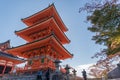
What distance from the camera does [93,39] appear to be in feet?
31.2

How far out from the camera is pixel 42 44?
15.3 metres

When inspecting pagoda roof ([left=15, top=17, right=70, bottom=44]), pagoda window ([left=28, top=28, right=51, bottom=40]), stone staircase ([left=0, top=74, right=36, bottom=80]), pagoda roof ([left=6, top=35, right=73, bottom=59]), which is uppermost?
pagoda roof ([left=15, top=17, right=70, bottom=44])

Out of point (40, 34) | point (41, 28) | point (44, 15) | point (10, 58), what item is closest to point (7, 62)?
point (10, 58)

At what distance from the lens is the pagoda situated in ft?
48.5

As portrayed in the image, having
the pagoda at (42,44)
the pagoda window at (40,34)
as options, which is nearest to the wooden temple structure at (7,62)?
the pagoda at (42,44)

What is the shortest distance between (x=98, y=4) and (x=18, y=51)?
1358cm

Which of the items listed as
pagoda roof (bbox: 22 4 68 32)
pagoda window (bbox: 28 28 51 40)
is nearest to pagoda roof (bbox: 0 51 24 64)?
pagoda window (bbox: 28 28 51 40)

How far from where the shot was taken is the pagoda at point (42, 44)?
582 inches

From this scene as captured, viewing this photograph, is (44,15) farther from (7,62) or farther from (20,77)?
(20,77)

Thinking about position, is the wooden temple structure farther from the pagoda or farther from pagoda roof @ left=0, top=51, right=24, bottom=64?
the pagoda

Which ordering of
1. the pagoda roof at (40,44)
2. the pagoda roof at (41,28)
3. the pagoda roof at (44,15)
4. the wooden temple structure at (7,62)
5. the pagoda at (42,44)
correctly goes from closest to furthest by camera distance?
the pagoda roof at (40,44) < the pagoda at (42,44) < the pagoda roof at (41,28) < the wooden temple structure at (7,62) < the pagoda roof at (44,15)

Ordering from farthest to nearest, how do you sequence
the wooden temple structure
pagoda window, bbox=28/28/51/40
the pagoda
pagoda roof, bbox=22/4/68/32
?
1. pagoda roof, bbox=22/4/68/32
2. pagoda window, bbox=28/28/51/40
3. the wooden temple structure
4. the pagoda

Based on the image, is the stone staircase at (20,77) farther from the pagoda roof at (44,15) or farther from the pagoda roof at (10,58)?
the pagoda roof at (44,15)

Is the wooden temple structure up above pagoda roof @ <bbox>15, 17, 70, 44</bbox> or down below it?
below
